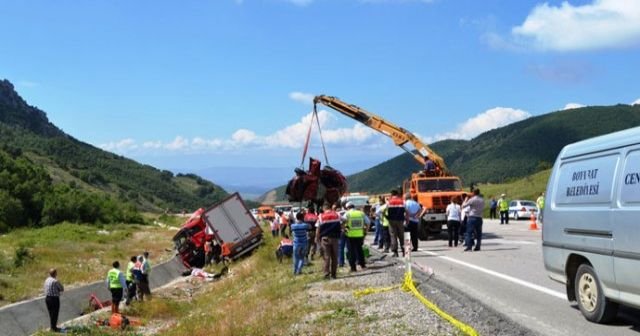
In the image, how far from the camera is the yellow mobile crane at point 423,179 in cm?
2391

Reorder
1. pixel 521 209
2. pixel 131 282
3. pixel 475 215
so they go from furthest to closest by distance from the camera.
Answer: pixel 521 209
pixel 131 282
pixel 475 215

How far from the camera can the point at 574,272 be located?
28.8 feet

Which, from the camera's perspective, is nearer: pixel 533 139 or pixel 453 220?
pixel 453 220

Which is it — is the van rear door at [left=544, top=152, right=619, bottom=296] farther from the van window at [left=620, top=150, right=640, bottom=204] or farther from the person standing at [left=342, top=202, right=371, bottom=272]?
the person standing at [left=342, top=202, right=371, bottom=272]

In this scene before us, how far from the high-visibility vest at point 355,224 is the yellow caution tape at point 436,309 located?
9.67ft

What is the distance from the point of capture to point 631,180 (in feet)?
24.2

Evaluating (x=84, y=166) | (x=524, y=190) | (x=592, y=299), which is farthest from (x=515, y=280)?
(x=84, y=166)

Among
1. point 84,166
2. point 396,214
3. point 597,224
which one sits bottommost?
point 597,224

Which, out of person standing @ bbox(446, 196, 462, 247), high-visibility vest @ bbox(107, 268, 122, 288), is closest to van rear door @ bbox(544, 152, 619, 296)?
person standing @ bbox(446, 196, 462, 247)

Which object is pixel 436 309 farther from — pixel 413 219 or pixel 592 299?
pixel 413 219

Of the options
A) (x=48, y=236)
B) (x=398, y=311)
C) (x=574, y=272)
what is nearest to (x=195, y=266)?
(x=48, y=236)

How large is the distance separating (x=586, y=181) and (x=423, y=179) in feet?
54.3

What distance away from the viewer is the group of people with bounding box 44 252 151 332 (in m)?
18.0

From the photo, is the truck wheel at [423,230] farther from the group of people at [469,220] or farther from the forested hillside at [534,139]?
the forested hillside at [534,139]
